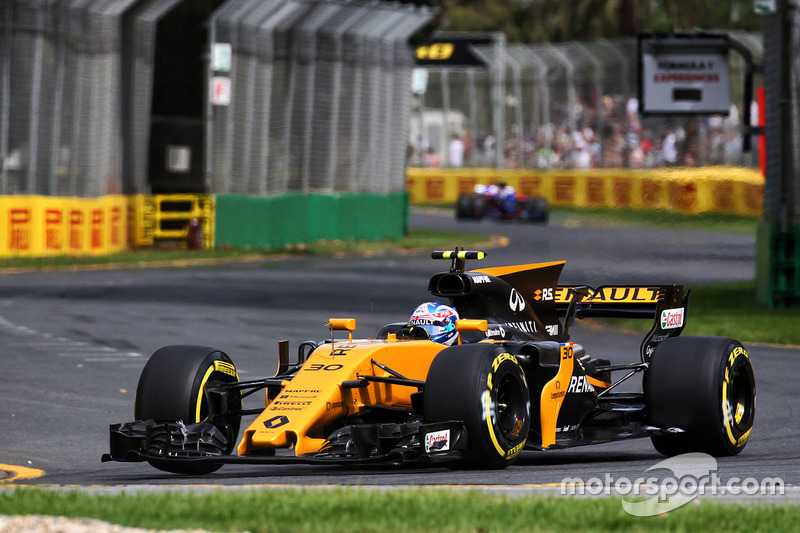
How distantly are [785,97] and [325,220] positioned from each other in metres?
14.5

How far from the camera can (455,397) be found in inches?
347

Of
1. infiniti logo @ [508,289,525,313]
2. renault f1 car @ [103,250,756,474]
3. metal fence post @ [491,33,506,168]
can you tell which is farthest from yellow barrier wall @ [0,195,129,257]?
metal fence post @ [491,33,506,168]

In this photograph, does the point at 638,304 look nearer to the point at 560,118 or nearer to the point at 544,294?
the point at 544,294

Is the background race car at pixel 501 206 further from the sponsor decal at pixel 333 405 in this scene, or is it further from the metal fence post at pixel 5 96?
the sponsor decal at pixel 333 405

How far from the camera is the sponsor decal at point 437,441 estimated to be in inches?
340

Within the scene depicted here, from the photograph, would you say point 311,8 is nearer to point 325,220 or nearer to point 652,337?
point 325,220

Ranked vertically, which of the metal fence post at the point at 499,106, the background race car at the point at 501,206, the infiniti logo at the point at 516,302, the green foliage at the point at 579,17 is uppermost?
the green foliage at the point at 579,17

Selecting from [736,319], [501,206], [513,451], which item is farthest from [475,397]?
[501,206]

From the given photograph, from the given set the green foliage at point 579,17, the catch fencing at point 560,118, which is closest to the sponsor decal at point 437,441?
the catch fencing at point 560,118

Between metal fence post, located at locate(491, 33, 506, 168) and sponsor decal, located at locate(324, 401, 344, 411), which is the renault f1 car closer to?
sponsor decal, located at locate(324, 401, 344, 411)

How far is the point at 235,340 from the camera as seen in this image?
16.8 m

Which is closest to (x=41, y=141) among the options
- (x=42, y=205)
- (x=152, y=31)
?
(x=42, y=205)

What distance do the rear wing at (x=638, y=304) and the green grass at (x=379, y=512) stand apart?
162 inches

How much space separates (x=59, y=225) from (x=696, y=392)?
19191 millimetres
